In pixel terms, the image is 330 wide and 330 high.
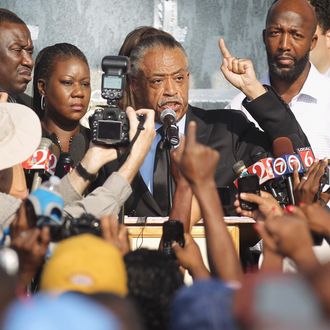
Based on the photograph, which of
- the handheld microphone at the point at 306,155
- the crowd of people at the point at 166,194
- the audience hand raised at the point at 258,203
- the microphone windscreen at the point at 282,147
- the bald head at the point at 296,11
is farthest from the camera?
the bald head at the point at 296,11

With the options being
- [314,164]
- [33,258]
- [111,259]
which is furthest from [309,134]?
[111,259]

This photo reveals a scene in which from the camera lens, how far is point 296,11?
7215 millimetres

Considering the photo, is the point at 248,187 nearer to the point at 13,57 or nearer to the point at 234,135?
the point at 234,135

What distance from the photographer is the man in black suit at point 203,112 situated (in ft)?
21.4

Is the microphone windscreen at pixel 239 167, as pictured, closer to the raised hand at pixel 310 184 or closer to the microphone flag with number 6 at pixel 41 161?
the raised hand at pixel 310 184

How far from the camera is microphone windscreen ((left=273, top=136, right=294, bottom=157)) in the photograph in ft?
20.7

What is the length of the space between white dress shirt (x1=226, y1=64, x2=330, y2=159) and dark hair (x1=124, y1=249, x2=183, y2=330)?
291cm

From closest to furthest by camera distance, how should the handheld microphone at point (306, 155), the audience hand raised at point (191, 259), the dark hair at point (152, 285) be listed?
1. the dark hair at point (152, 285)
2. the audience hand raised at point (191, 259)
3. the handheld microphone at point (306, 155)

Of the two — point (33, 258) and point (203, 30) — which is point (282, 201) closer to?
point (33, 258)

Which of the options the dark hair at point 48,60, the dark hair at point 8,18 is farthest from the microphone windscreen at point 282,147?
the dark hair at point 8,18

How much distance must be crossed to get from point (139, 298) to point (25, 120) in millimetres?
1973

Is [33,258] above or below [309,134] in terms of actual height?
above

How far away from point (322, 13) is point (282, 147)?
1951 mm

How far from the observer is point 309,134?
23.0 feet
